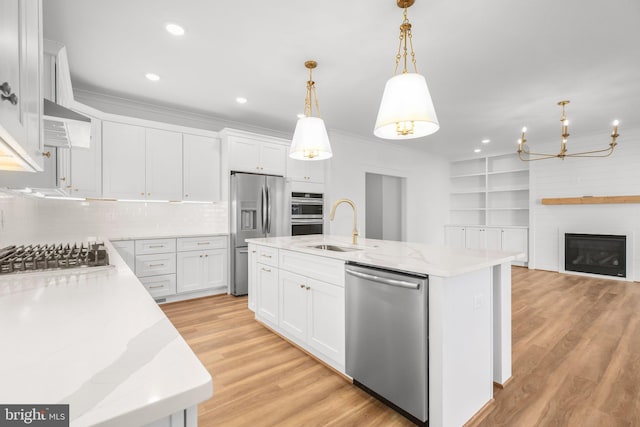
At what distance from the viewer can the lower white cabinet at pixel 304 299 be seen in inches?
84.5

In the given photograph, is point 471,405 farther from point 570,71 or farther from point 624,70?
point 624,70

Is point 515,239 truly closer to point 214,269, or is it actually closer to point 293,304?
point 293,304

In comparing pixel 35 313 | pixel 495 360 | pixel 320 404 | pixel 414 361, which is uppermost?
pixel 35 313

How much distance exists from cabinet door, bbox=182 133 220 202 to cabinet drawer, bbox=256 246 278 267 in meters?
1.65

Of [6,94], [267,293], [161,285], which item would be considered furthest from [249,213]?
[6,94]

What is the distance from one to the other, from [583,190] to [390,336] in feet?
21.1

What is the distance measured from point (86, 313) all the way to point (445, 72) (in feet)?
11.8

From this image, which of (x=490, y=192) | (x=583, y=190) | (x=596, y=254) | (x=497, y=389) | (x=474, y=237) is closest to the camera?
(x=497, y=389)

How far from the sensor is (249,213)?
4.35 metres

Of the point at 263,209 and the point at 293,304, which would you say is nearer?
the point at 293,304

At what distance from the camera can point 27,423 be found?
45 cm

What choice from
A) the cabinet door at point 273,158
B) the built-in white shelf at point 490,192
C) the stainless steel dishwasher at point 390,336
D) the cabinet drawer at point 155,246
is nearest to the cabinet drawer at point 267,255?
the stainless steel dishwasher at point 390,336

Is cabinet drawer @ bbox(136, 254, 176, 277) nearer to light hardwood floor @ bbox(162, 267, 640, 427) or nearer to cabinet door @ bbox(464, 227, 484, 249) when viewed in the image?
light hardwood floor @ bbox(162, 267, 640, 427)

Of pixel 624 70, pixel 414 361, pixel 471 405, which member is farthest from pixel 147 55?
pixel 624 70
